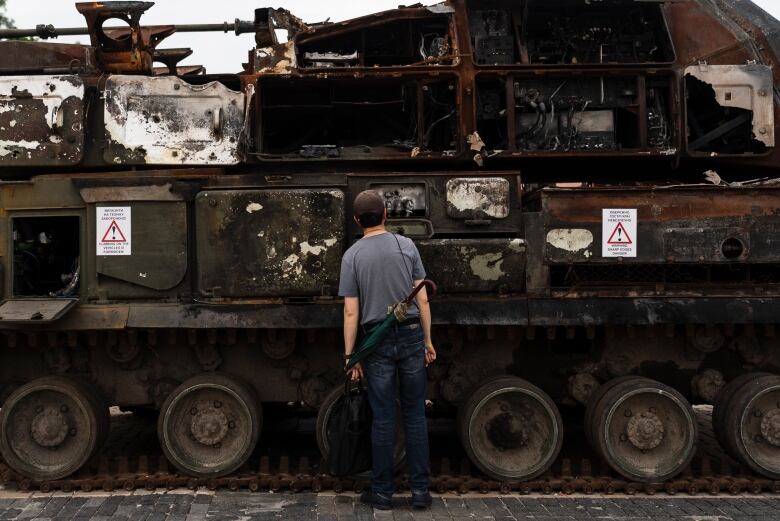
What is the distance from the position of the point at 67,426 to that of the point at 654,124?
577 cm

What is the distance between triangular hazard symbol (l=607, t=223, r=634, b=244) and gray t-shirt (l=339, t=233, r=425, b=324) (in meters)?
1.76

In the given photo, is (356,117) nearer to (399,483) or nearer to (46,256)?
(46,256)

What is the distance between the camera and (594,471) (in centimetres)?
664

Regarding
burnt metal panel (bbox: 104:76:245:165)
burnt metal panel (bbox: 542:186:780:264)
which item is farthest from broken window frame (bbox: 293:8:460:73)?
burnt metal panel (bbox: 542:186:780:264)

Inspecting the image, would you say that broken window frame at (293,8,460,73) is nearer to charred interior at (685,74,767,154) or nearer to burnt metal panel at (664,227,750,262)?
charred interior at (685,74,767,154)

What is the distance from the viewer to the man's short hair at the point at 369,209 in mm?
5559

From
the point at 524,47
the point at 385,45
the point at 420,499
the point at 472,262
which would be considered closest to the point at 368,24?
the point at 385,45

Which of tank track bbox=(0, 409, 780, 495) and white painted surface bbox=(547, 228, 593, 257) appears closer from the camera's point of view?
tank track bbox=(0, 409, 780, 495)

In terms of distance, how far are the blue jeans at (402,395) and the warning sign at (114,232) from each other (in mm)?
2377

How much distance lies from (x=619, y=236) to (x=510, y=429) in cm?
184

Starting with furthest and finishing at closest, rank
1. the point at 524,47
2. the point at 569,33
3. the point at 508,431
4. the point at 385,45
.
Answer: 1. the point at 385,45
2. the point at 569,33
3. the point at 524,47
4. the point at 508,431

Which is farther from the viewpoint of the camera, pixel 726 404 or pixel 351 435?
pixel 726 404

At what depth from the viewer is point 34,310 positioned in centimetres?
615

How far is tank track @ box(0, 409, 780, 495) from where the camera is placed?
20.1 feet
